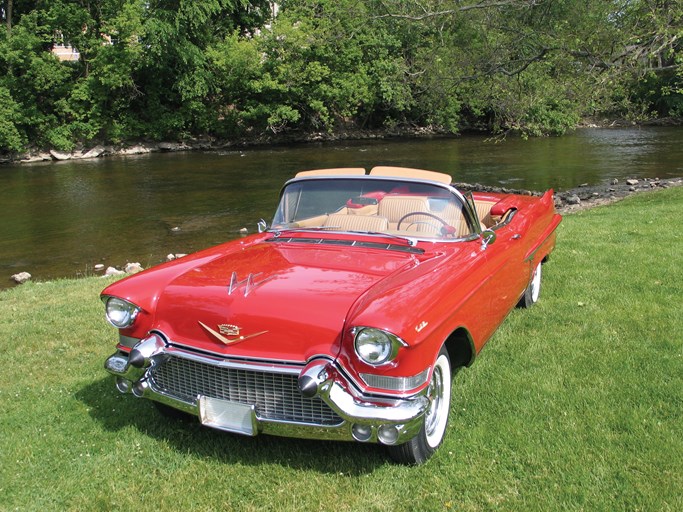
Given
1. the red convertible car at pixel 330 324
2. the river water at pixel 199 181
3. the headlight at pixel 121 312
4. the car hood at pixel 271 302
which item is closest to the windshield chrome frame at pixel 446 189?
the red convertible car at pixel 330 324

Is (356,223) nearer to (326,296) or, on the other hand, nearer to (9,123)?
(326,296)

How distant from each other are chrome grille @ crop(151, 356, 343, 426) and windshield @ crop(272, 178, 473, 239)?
5.32 feet

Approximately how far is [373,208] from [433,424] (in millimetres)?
1787

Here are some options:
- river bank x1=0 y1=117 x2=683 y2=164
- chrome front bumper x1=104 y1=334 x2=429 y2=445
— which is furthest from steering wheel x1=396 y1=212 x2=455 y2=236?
river bank x1=0 y1=117 x2=683 y2=164

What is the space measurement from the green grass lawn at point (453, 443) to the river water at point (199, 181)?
704 centimetres

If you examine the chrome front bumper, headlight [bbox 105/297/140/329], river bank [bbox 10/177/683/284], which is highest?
headlight [bbox 105/297/140/329]

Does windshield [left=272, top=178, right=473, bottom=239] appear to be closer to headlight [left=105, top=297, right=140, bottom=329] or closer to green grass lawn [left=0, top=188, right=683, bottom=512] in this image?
green grass lawn [left=0, top=188, right=683, bottom=512]

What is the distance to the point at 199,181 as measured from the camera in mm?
21172

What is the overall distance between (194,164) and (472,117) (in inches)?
898

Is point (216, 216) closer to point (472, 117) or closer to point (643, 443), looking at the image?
point (643, 443)

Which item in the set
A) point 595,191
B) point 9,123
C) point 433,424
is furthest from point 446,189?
point 9,123

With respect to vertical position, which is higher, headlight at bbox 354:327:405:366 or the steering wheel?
the steering wheel

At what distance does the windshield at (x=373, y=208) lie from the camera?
4.29 metres

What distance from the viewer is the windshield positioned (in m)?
4.29
